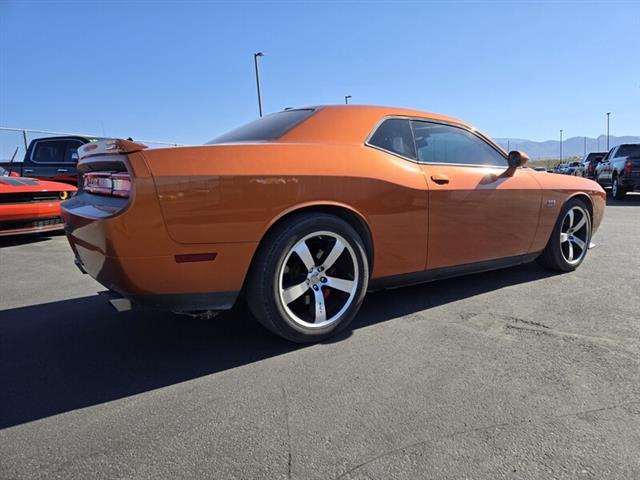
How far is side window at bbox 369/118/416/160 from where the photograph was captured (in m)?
3.19

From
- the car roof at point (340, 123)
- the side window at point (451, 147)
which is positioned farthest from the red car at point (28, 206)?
the side window at point (451, 147)

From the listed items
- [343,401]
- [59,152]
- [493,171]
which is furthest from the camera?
[59,152]

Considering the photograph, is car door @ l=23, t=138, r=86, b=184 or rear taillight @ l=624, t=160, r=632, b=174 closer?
car door @ l=23, t=138, r=86, b=184

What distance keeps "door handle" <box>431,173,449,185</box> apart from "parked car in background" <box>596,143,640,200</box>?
12.8 metres

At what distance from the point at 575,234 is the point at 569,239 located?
16 cm

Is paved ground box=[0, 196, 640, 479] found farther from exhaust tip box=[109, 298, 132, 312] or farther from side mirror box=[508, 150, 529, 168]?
side mirror box=[508, 150, 529, 168]

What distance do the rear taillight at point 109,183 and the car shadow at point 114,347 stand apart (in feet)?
3.15

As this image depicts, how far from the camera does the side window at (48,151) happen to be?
9812 mm

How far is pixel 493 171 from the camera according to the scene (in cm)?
383

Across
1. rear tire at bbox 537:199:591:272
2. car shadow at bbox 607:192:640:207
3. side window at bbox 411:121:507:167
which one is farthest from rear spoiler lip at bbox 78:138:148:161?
car shadow at bbox 607:192:640:207

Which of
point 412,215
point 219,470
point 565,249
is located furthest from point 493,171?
point 219,470

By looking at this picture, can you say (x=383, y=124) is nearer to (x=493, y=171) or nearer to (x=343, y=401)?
(x=493, y=171)

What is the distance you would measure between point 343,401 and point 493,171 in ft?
8.11

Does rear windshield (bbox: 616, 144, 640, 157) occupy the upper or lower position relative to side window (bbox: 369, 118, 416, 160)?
lower
